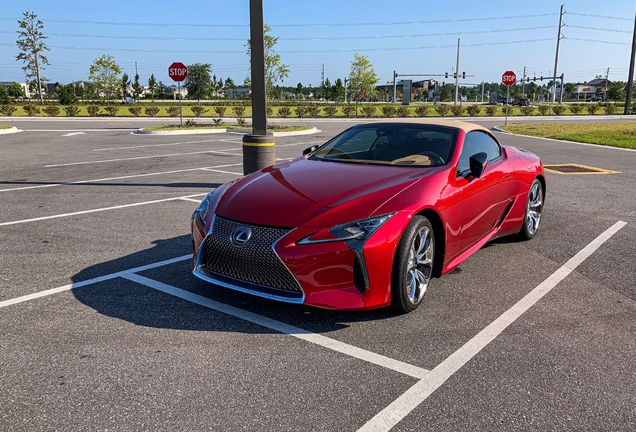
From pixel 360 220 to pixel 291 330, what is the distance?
949 mm

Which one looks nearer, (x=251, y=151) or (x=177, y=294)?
(x=177, y=294)

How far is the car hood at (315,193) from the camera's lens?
3.94 metres

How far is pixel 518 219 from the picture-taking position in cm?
601

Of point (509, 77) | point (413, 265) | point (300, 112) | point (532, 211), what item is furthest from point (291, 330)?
point (300, 112)

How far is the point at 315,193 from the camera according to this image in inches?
168

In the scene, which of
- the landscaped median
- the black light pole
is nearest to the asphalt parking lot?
the black light pole

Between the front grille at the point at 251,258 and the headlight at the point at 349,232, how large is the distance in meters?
0.23

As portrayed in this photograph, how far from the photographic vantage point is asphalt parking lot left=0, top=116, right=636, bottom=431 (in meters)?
2.88

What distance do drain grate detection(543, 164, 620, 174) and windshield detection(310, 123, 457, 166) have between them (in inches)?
322

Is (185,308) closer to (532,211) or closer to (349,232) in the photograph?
(349,232)

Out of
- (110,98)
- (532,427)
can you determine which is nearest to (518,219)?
(532,427)

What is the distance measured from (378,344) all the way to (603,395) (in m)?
1.39

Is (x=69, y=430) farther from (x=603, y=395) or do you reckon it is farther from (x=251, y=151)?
(x=251, y=151)

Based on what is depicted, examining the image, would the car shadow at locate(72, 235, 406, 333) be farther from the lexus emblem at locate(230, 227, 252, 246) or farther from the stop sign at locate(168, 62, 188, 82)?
the stop sign at locate(168, 62, 188, 82)
